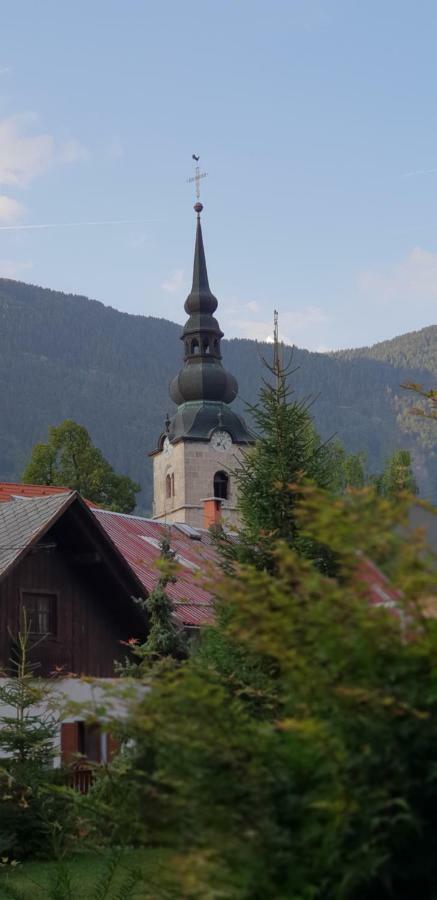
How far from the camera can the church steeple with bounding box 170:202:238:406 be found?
75.1 m

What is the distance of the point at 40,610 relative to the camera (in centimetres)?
2120

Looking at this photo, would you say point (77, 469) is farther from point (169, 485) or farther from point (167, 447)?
point (167, 447)

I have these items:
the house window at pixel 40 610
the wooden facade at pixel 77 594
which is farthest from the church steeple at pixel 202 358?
the house window at pixel 40 610

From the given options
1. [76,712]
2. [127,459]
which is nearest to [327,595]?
[76,712]

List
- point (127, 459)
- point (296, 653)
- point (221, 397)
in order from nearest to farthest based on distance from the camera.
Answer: point (296, 653)
point (221, 397)
point (127, 459)

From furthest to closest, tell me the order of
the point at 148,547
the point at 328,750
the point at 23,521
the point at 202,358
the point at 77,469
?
the point at 202,358
the point at 77,469
the point at 148,547
the point at 23,521
the point at 328,750

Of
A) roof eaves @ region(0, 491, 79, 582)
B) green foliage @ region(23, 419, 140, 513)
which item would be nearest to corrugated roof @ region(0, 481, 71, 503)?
roof eaves @ region(0, 491, 79, 582)

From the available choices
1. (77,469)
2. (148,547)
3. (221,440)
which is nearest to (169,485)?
(221,440)

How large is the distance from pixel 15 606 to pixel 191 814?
17.5 meters

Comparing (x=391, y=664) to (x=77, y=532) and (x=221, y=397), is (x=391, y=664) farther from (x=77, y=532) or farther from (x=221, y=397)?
(x=221, y=397)

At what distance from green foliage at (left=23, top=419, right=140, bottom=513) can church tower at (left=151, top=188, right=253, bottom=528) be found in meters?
14.0

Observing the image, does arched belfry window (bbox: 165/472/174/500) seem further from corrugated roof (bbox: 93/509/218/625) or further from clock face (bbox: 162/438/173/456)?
corrugated roof (bbox: 93/509/218/625)

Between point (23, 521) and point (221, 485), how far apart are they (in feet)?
188

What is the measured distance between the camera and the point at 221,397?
250 feet
